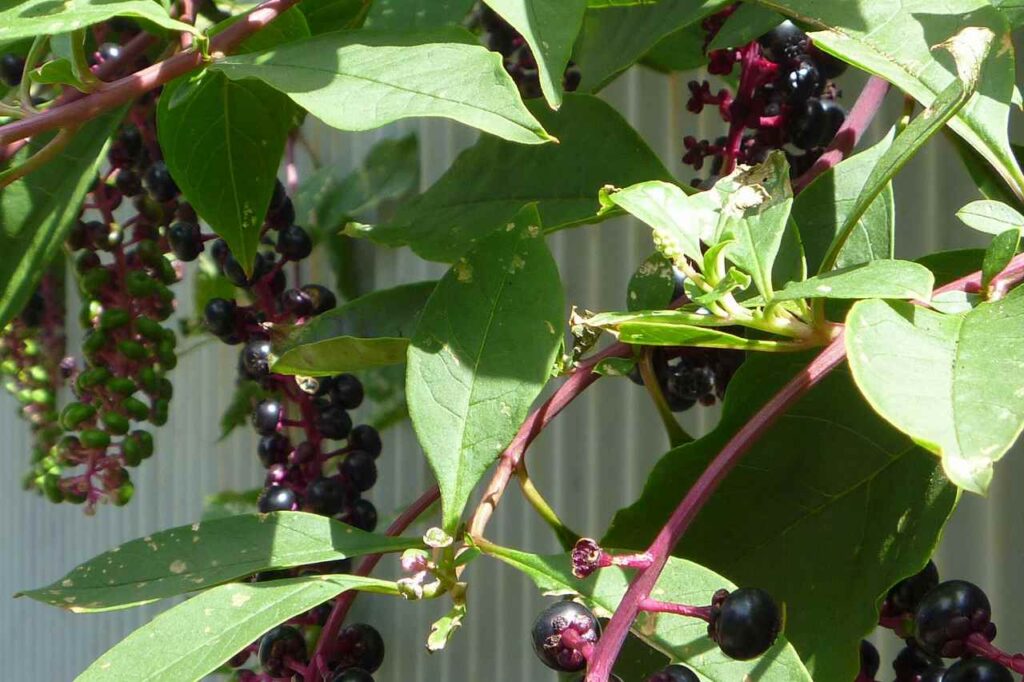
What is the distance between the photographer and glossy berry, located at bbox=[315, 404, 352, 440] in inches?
27.6

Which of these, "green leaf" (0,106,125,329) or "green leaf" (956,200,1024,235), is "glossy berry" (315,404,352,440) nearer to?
"green leaf" (0,106,125,329)

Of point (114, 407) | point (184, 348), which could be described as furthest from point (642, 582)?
point (184, 348)

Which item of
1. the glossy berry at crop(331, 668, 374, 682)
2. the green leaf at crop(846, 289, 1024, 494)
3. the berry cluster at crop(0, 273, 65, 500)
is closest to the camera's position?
the green leaf at crop(846, 289, 1024, 494)

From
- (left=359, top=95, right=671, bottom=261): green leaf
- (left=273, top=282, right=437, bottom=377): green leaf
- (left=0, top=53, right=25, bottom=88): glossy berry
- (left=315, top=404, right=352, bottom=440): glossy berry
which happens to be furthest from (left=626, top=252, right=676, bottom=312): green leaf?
(left=0, top=53, right=25, bottom=88): glossy berry

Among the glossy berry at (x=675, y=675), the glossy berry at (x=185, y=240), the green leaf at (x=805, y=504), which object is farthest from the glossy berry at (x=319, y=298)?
the glossy berry at (x=675, y=675)

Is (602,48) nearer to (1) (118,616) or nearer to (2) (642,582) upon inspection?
(2) (642,582)

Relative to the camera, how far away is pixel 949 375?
0.28m

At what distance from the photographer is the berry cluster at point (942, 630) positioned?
366 millimetres

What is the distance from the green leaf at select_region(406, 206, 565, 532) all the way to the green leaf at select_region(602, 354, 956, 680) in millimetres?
76

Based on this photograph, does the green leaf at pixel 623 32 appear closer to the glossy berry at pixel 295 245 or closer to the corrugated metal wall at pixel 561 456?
the corrugated metal wall at pixel 561 456

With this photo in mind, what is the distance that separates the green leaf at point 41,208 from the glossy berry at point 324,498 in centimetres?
21

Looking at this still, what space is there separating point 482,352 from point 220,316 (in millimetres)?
301

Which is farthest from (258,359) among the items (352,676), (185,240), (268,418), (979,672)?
(979,672)

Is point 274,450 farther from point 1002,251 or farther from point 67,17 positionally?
point 1002,251
